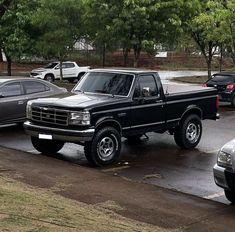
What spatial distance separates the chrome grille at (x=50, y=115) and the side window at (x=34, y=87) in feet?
Result: 11.6

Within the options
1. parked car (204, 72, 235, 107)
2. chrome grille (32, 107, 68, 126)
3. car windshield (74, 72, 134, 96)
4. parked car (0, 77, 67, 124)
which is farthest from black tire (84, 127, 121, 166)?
parked car (204, 72, 235, 107)

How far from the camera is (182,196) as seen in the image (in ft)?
27.8

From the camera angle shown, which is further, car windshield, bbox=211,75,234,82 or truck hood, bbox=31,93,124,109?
car windshield, bbox=211,75,234,82

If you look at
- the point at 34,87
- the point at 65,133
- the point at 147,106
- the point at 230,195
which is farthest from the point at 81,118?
the point at 34,87

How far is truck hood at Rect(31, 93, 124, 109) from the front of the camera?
10648mm

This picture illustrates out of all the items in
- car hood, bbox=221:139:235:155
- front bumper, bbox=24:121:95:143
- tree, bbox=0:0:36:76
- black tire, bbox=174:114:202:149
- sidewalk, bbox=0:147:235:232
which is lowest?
sidewalk, bbox=0:147:235:232

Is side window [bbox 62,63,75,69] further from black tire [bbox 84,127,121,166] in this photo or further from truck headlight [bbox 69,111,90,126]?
truck headlight [bbox 69,111,90,126]

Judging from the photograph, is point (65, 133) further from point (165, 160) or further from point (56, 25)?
point (56, 25)

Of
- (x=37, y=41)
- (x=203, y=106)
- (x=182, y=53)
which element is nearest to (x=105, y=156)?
(x=203, y=106)

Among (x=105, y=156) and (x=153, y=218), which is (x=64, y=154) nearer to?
(x=105, y=156)

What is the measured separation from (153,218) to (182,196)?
1.58 metres

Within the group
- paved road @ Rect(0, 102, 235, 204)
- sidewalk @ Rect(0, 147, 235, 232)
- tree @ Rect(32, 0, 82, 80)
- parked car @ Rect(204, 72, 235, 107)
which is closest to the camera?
sidewalk @ Rect(0, 147, 235, 232)

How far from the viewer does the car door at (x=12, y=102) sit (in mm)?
14117

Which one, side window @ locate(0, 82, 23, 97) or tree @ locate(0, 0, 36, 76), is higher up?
tree @ locate(0, 0, 36, 76)
